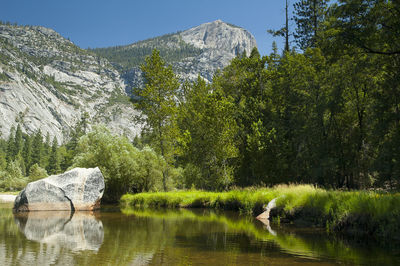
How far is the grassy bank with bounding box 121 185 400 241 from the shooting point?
1098 cm

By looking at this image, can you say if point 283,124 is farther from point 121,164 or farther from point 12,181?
point 12,181

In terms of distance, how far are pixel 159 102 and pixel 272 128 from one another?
40.0 ft

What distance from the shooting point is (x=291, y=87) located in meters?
35.4

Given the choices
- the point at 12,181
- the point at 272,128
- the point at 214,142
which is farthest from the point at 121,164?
the point at 12,181

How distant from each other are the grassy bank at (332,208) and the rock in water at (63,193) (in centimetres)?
1011

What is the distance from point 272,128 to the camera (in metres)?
35.0

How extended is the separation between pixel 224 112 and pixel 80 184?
14549 mm

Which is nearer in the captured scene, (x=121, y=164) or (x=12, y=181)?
(x=121, y=164)

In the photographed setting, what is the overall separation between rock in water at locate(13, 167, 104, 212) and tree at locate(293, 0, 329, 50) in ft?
101

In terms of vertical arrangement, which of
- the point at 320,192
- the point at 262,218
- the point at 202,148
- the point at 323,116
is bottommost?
the point at 262,218

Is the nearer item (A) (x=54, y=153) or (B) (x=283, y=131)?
(B) (x=283, y=131)

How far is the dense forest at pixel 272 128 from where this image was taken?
28.4 meters

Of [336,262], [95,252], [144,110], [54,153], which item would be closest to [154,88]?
[144,110]

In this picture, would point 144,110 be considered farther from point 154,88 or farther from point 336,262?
point 336,262
